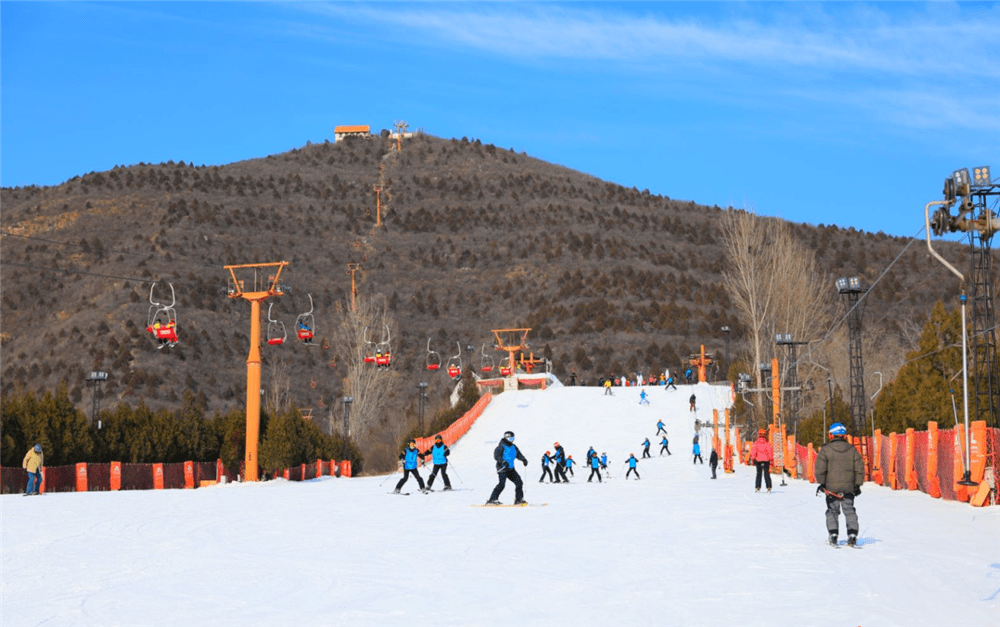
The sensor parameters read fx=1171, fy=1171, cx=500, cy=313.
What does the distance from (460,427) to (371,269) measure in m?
72.1

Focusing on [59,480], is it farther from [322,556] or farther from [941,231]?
[941,231]

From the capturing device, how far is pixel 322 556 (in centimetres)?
1346

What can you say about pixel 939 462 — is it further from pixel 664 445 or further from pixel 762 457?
pixel 664 445

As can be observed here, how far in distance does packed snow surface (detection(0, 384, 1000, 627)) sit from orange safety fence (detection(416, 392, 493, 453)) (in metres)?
30.4

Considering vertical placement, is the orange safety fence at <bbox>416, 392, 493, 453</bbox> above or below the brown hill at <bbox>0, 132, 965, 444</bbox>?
below

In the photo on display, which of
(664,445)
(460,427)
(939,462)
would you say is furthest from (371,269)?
(939,462)

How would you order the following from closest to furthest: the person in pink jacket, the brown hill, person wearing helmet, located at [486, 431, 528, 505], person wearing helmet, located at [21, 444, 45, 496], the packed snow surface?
the packed snow surface
person wearing helmet, located at [486, 431, 528, 505]
the person in pink jacket
person wearing helmet, located at [21, 444, 45, 496]
the brown hill

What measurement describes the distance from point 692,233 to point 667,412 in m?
88.6

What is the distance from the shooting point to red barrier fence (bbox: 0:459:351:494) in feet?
107

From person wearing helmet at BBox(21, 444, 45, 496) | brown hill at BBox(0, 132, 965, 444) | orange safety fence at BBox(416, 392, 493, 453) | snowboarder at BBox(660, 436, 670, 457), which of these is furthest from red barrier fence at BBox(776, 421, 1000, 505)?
→ brown hill at BBox(0, 132, 965, 444)

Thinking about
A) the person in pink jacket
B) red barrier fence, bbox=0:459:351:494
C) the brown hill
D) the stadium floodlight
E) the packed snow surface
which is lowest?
red barrier fence, bbox=0:459:351:494

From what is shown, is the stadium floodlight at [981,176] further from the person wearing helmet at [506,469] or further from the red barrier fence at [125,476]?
the red barrier fence at [125,476]

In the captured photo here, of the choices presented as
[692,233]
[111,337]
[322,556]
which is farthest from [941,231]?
[692,233]

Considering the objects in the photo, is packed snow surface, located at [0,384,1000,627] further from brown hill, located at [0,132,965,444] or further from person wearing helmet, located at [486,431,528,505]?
brown hill, located at [0,132,965,444]
